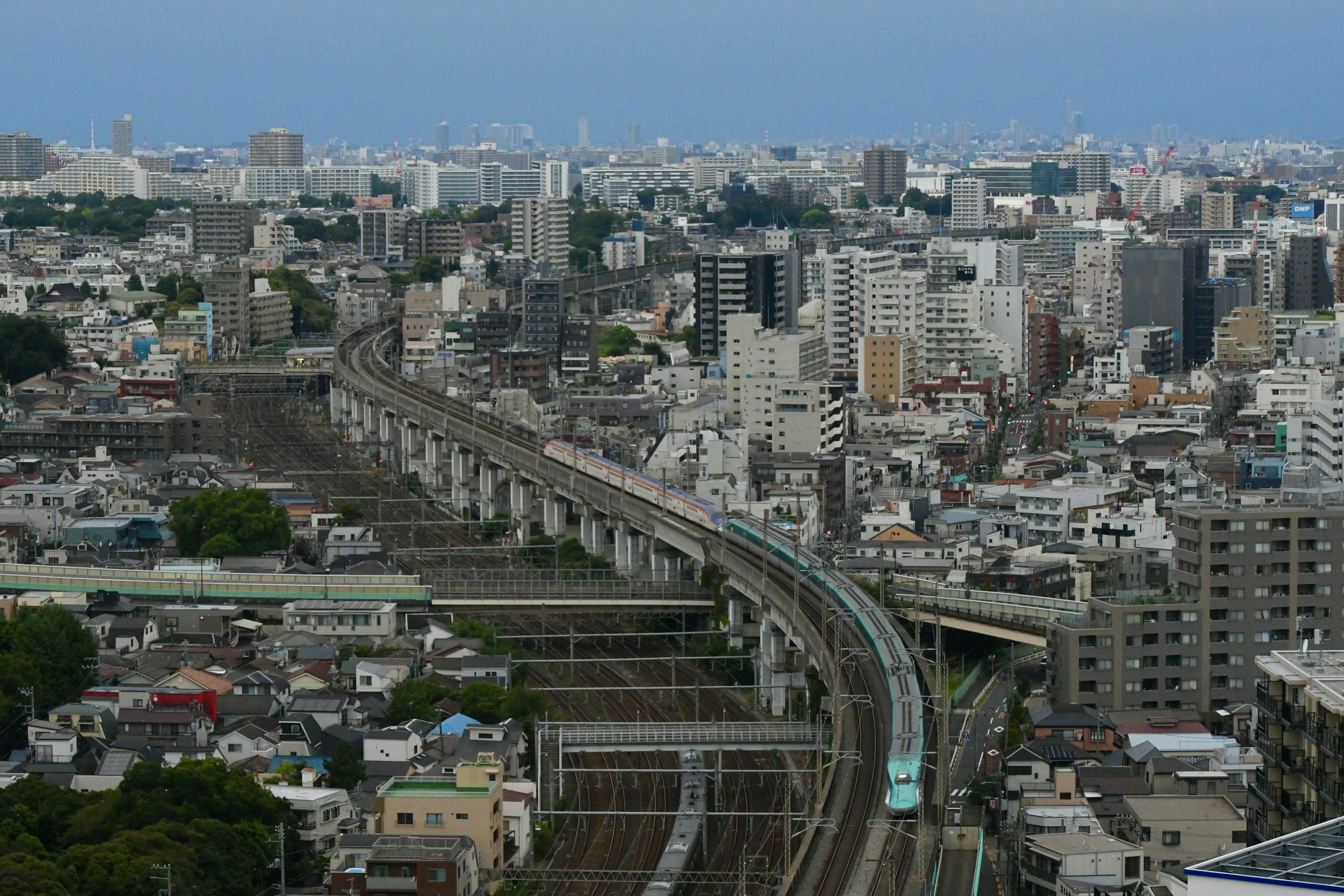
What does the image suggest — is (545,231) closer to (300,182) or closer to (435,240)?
(435,240)

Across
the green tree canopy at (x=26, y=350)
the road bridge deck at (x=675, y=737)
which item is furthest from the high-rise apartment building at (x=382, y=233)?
the road bridge deck at (x=675, y=737)

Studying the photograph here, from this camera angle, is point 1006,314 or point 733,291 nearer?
point 1006,314

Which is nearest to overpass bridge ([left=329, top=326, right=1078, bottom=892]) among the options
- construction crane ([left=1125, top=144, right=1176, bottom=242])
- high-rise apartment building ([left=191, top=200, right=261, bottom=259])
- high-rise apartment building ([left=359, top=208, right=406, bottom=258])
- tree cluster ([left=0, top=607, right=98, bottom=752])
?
tree cluster ([left=0, top=607, right=98, bottom=752])

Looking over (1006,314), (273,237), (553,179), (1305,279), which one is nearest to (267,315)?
(1006,314)

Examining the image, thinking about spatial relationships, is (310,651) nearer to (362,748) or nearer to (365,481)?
(362,748)

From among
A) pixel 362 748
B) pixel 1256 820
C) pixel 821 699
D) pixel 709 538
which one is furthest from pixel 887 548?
pixel 1256 820

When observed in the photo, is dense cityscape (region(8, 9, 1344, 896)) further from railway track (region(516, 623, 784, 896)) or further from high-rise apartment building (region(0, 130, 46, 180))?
high-rise apartment building (region(0, 130, 46, 180))

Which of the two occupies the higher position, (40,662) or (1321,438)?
(1321,438)
